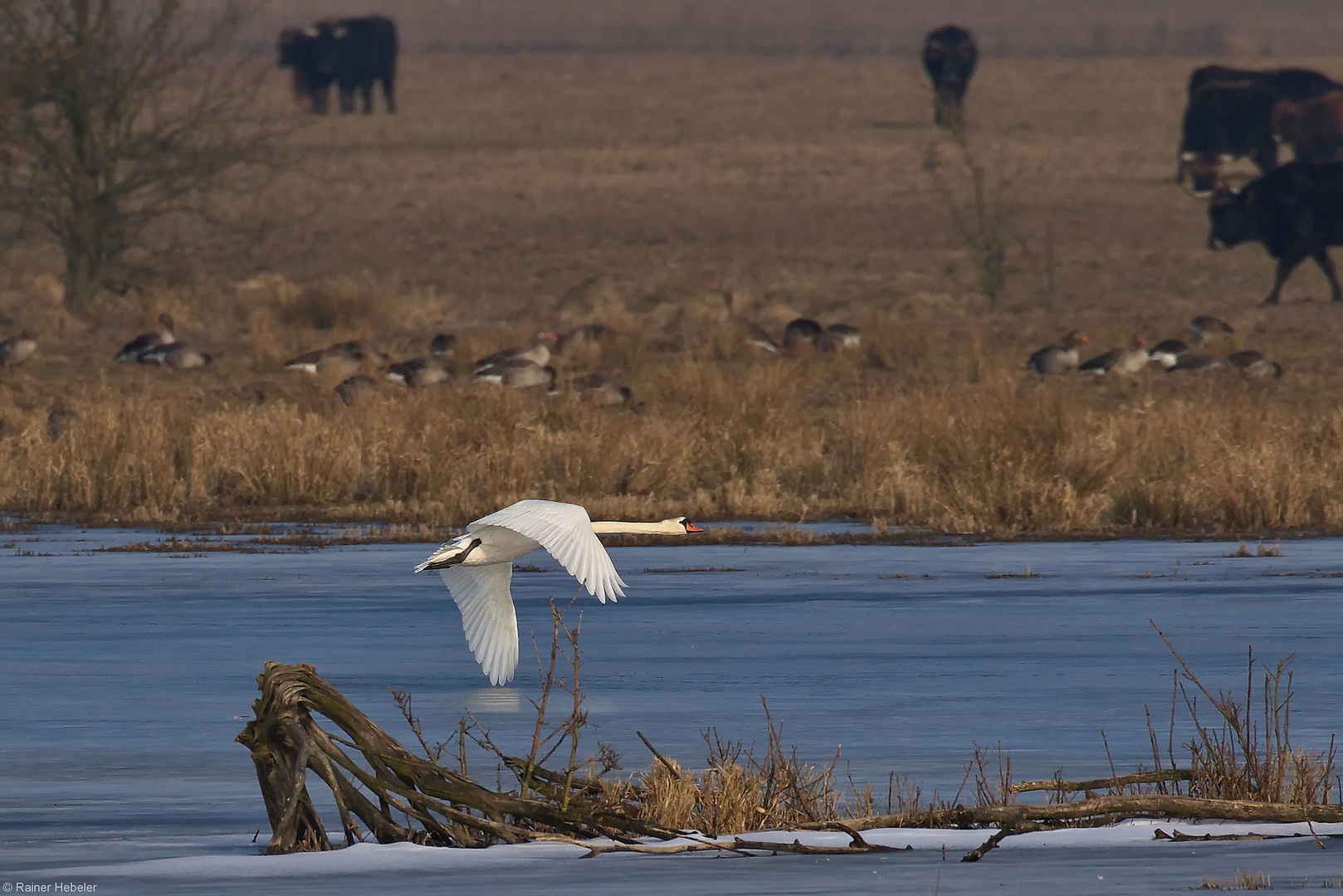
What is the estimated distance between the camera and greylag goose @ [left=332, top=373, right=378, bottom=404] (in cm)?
2413

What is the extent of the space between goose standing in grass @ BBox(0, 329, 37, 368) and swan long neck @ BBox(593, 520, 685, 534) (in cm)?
1792

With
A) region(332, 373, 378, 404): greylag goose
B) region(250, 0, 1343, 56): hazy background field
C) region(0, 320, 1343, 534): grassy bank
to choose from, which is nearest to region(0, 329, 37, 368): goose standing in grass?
region(332, 373, 378, 404): greylag goose

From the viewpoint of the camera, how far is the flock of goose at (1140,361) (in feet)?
87.4

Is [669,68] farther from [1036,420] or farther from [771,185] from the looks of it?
[1036,420]

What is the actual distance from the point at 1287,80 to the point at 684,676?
49.3m

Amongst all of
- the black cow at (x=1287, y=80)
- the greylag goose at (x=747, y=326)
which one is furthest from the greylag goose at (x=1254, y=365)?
the black cow at (x=1287, y=80)

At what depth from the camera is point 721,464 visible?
67.6 feet

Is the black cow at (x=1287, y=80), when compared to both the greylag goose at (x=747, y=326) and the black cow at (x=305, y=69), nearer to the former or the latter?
the greylag goose at (x=747, y=326)

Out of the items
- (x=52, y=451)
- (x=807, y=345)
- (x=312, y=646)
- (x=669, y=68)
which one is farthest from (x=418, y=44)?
(x=312, y=646)

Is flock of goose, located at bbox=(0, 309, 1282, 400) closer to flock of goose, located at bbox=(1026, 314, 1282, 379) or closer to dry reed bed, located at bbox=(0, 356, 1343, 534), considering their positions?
flock of goose, located at bbox=(1026, 314, 1282, 379)

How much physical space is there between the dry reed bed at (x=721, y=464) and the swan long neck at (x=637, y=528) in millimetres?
6408

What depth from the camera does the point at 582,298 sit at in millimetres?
38344

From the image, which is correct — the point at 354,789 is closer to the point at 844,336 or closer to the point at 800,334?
the point at 844,336

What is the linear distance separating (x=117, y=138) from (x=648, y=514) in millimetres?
16943
